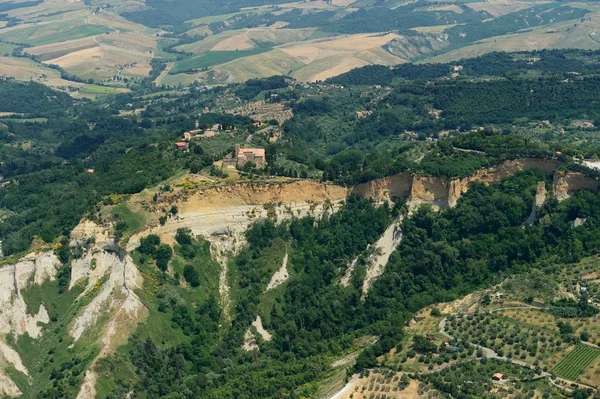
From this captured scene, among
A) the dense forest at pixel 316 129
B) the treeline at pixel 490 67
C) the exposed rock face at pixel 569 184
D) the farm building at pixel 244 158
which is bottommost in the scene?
the treeline at pixel 490 67

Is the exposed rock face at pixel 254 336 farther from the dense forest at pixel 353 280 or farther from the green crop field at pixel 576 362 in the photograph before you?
the green crop field at pixel 576 362

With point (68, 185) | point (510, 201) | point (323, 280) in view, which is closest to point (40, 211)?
point (68, 185)

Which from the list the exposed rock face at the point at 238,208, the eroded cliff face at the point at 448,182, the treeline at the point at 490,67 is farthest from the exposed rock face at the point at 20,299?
the treeline at the point at 490,67

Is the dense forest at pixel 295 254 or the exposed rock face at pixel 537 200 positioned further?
the exposed rock face at pixel 537 200

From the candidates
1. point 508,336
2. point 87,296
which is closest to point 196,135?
point 87,296

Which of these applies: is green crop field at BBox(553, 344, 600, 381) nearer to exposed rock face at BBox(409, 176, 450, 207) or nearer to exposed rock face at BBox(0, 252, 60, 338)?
exposed rock face at BBox(409, 176, 450, 207)

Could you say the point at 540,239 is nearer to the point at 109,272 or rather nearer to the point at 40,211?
the point at 109,272

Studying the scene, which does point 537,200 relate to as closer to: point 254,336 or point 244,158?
point 254,336
